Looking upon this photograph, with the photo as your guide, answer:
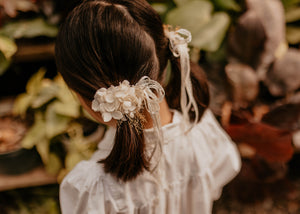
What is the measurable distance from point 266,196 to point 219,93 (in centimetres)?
53

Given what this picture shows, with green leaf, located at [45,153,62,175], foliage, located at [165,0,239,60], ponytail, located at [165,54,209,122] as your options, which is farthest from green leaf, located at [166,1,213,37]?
green leaf, located at [45,153,62,175]

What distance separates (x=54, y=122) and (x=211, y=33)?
0.68 meters

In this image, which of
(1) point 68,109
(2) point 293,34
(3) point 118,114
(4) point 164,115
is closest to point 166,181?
(4) point 164,115

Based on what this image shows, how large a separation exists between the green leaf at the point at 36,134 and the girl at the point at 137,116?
1.37ft

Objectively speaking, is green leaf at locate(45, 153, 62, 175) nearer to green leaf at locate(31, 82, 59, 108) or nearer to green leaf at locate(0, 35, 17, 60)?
green leaf at locate(31, 82, 59, 108)

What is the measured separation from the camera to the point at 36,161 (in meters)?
1.03

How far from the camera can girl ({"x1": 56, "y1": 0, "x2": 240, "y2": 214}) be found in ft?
1.48

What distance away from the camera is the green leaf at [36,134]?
0.94m

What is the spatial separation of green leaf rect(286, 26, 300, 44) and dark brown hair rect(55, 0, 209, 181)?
2.89 feet

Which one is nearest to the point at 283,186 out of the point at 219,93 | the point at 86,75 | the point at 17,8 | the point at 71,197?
the point at 219,93

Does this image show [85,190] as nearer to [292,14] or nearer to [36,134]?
[36,134]

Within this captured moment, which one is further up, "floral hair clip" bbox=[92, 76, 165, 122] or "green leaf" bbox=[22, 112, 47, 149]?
"floral hair clip" bbox=[92, 76, 165, 122]

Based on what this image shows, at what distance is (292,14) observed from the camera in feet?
3.68

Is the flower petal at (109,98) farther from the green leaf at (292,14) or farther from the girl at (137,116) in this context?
the green leaf at (292,14)
